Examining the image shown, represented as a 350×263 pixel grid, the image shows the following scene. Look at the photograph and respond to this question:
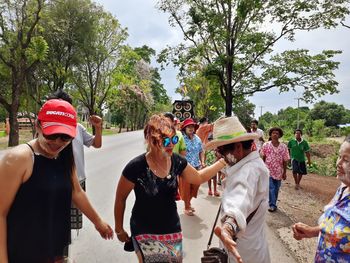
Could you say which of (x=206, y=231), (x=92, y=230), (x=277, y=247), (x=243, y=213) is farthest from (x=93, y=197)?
(x=243, y=213)

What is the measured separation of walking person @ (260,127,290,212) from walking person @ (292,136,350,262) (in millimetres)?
4329

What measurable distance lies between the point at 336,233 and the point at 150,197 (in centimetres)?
131

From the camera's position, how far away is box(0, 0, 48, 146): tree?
18312mm

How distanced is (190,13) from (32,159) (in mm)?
11646

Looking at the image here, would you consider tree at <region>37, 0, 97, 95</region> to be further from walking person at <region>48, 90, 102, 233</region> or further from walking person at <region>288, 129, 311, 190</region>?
walking person at <region>48, 90, 102, 233</region>

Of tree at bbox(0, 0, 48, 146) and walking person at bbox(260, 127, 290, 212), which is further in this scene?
tree at bbox(0, 0, 48, 146)

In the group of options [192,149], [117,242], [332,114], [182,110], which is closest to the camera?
[117,242]

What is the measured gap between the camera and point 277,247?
15.1ft

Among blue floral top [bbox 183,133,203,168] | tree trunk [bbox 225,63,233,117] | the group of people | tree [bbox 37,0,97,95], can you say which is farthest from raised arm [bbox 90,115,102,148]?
tree [bbox 37,0,97,95]

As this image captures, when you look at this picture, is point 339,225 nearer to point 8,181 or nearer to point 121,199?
point 121,199

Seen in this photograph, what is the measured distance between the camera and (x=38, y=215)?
6.07 feet

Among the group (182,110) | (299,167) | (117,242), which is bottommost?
(117,242)

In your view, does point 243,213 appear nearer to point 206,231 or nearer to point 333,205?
point 333,205

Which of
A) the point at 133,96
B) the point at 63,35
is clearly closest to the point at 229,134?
the point at 63,35
